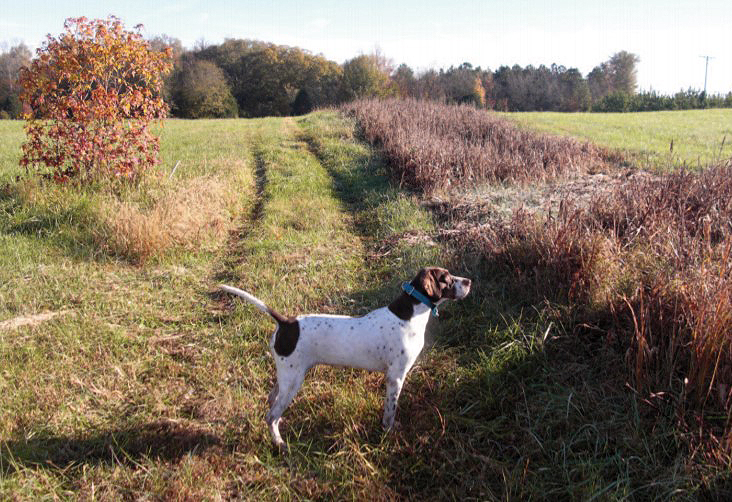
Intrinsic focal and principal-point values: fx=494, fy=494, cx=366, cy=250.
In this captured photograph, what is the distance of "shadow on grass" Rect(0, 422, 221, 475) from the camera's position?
10.0 feet

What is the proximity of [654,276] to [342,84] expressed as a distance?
37.8 meters

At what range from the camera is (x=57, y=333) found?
440cm

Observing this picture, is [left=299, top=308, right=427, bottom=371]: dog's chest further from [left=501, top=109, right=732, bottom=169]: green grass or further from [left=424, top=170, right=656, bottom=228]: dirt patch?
[left=501, top=109, right=732, bottom=169]: green grass

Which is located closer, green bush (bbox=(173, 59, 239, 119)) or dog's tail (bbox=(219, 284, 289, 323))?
dog's tail (bbox=(219, 284, 289, 323))

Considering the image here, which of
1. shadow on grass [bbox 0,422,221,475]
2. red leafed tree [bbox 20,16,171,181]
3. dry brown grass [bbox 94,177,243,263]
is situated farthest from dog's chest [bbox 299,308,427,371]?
red leafed tree [bbox 20,16,171,181]

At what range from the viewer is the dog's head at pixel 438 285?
324 cm

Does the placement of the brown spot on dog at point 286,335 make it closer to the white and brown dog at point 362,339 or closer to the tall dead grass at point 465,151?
the white and brown dog at point 362,339

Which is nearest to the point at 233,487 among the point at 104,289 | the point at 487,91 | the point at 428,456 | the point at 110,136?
the point at 428,456

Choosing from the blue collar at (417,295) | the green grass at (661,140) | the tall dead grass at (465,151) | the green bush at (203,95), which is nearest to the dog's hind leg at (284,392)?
the blue collar at (417,295)

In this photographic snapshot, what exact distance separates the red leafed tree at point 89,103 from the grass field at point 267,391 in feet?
6.37

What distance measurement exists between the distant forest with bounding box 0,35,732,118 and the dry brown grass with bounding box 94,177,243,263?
28.8 m

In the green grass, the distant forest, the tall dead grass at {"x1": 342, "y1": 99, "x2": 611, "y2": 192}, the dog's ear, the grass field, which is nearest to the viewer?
the grass field

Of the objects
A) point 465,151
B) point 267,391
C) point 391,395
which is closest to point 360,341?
point 391,395

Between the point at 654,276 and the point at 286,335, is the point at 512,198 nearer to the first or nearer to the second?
the point at 654,276
